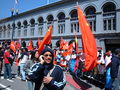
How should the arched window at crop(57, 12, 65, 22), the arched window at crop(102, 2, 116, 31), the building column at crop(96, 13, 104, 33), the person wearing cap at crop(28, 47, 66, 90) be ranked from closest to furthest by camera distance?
1. the person wearing cap at crop(28, 47, 66, 90)
2. the arched window at crop(102, 2, 116, 31)
3. the building column at crop(96, 13, 104, 33)
4. the arched window at crop(57, 12, 65, 22)

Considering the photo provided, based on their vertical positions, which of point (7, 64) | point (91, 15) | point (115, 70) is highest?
point (91, 15)

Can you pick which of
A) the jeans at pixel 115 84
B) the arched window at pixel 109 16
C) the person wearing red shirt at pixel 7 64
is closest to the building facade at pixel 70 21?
the arched window at pixel 109 16

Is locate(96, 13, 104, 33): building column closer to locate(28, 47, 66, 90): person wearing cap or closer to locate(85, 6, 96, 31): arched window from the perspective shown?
locate(85, 6, 96, 31): arched window

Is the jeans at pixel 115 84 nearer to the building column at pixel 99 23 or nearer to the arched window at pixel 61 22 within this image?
the building column at pixel 99 23

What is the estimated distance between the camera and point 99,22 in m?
25.0

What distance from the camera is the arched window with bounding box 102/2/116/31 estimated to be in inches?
940

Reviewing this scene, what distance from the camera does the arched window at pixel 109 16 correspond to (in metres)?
23.9

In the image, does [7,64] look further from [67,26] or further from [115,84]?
[67,26]

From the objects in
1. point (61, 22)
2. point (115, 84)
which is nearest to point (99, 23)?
point (61, 22)

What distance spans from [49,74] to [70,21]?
2700 centimetres

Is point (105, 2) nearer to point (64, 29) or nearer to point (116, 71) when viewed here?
point (64, 29)

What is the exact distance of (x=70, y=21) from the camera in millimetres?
29562

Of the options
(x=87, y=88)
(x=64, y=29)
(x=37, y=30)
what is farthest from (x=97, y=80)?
(x=37, y=30)

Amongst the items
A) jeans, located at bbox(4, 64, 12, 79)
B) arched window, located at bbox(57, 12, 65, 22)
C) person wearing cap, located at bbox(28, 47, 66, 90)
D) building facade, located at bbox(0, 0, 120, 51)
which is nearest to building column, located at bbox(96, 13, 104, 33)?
building facade, located at bbox(0, 0, 120, 51)
